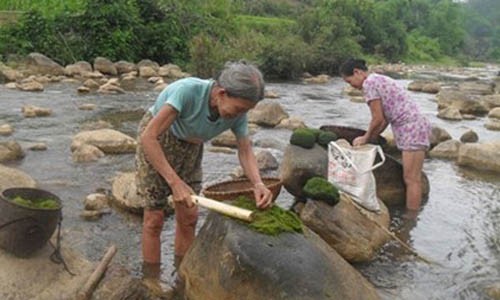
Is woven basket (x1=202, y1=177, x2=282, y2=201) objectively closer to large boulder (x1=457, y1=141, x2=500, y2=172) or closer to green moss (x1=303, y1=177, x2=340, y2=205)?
green moss (x1=303, y1=177, x2=340, y2=205)

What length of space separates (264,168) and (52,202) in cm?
549

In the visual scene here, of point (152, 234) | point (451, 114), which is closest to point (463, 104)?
point (451, 114)

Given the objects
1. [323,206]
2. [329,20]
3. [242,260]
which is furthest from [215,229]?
[329,20]

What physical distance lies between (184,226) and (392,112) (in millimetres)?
3421

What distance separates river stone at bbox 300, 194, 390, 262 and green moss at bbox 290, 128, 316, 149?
180 centimetres

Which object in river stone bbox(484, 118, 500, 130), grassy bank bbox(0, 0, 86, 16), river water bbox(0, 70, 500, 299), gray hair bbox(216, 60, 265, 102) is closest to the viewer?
gray hair bbox(216, 60, 265, 102)

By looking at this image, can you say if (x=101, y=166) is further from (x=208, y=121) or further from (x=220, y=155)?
(x=208, y=121)

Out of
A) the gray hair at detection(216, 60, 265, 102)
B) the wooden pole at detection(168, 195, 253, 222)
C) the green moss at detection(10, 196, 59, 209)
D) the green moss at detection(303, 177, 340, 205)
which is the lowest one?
the green moss at detection(303, 177, 340, 205)

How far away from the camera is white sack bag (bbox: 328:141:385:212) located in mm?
6898

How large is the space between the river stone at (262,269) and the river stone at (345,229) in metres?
1.27

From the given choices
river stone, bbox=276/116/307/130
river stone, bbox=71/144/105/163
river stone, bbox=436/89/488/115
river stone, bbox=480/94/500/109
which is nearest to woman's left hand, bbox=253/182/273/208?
river stone, bbox=71/144/105/163

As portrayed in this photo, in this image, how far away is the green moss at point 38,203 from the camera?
4.47 metres

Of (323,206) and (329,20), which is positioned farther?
(329,20)

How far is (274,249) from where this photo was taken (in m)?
4.43
